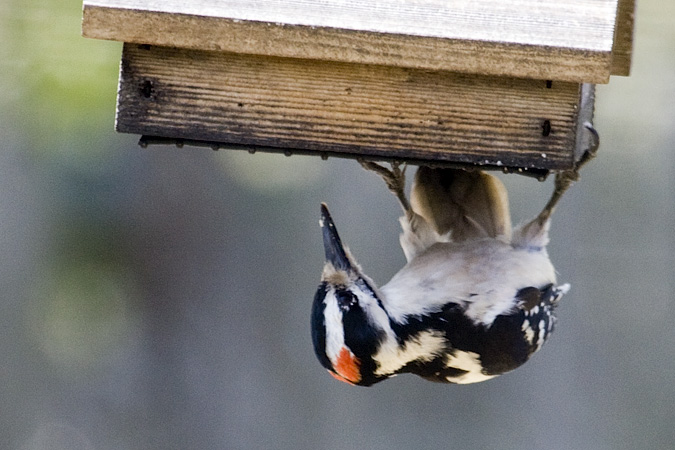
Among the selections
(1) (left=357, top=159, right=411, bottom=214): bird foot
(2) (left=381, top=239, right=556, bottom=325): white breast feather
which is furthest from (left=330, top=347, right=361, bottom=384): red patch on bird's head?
(1) (left=357, top=159, right=411, bottom=214): bird foot

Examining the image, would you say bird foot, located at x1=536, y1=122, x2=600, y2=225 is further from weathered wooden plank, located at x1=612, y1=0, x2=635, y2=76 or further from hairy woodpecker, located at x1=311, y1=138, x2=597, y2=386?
weathered wooden plank, located at x1=612, y1=0, x2=635, y2=76

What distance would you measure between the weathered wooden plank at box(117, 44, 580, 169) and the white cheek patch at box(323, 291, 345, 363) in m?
0.58

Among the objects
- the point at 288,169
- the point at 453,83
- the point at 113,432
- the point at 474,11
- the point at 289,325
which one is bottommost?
the point at 113,432

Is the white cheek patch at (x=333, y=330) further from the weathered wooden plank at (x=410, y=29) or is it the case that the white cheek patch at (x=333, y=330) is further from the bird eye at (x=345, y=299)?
the weathered wooden plank at (x=410, y=29)

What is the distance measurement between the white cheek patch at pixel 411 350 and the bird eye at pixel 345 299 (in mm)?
116

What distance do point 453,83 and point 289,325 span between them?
2.22m

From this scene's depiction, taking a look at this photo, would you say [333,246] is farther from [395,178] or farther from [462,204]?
[462,204]

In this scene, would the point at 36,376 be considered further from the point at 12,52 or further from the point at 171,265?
the point at 12,52

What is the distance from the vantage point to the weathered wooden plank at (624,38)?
6.25 feet

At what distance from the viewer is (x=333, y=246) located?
207cm

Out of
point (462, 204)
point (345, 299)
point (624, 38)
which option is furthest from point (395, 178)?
point (624, 38)

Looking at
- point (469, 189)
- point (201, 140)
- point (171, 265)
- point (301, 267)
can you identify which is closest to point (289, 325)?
point (301, 267)

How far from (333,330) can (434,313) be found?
0.78 ft

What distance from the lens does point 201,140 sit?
5.32 ft
